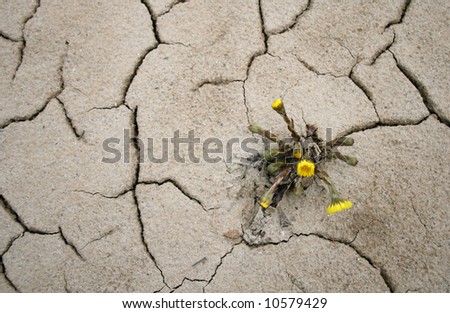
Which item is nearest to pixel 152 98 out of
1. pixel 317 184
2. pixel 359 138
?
pixel 317 184

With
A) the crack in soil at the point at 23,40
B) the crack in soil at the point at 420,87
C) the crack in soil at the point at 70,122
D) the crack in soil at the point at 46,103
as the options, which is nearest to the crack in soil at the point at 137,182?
the crack in soil at the point at 70,122

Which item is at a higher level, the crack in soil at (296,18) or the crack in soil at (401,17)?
the crack in soil at (401,17)

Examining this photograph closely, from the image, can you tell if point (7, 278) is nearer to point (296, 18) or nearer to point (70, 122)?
point (70, 122)

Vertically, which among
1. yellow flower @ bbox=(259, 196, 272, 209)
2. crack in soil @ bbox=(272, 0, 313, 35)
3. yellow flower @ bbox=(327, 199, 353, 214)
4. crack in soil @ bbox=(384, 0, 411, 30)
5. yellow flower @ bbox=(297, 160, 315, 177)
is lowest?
yellow flower @ bbox=(259, 196, 272, 209)

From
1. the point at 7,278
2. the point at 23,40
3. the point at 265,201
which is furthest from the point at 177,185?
the point at 23,40

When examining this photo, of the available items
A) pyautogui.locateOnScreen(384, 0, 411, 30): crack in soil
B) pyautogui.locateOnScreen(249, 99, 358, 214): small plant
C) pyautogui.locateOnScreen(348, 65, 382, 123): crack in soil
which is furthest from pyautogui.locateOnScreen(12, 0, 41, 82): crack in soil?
pyautogui.locateOnScreen(384, 0, 411, 30): crack in soil

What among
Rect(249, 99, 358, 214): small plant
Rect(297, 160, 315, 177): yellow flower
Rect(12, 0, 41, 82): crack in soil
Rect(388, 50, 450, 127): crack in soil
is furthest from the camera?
Rect(12, 0, 41, 82): crack in soil

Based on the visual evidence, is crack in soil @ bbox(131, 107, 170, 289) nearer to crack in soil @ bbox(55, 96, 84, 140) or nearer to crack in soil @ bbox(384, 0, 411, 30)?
crack in soil @ bbox(55, 96, 84, 140)

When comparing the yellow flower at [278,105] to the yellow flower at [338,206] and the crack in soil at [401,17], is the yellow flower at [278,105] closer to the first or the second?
the yellow flower at [338,206]
